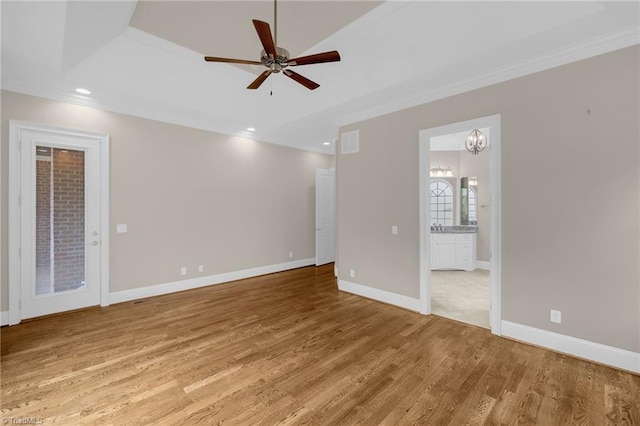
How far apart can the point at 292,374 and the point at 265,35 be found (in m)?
2.72

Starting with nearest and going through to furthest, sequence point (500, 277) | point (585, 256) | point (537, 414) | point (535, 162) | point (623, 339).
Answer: point (537, 414) < point (623, 339) < point (585, 256) < point (535, 162) < point (500, 277)

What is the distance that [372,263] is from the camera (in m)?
4.34

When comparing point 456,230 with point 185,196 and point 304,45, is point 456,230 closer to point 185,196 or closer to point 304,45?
point 304,45

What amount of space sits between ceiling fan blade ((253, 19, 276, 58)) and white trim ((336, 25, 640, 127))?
2250mm

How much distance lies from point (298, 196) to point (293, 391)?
4.83 m

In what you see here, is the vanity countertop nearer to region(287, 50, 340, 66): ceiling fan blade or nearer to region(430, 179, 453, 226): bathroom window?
region(430, 179, 453, 226): bathroom window

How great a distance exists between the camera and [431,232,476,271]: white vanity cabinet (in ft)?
20.2

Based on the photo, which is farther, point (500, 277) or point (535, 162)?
point (500, 277)

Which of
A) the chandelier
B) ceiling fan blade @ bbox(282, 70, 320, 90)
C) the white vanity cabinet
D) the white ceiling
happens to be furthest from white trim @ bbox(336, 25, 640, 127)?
the white vanity cabinet

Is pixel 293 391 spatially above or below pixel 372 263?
below

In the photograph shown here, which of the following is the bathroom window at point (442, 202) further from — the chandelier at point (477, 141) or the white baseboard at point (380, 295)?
the white baseboard at point (380, 295)

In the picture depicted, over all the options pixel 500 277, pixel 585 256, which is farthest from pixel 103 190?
pixel 585 256

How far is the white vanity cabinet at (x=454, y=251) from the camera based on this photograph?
616 centimetres

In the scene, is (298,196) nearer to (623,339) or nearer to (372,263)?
(372,263)
